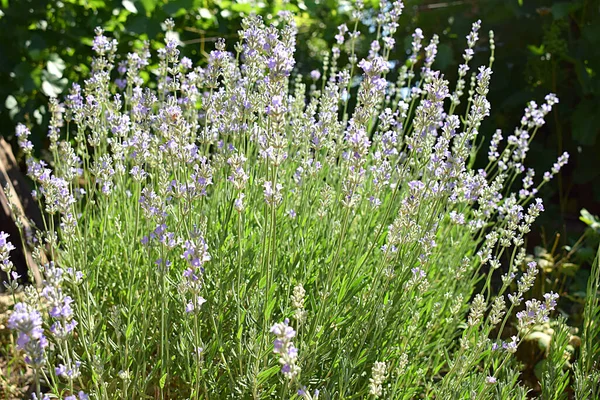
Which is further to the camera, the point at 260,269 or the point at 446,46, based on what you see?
the point at 446,46

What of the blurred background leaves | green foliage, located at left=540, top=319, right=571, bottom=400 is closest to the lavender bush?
green foliage, located at left=540, top=319, right=571, bottom=400

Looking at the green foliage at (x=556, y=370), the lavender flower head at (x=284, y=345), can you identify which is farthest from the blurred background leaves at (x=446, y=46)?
the lavender flower head at (x=284, y=345)

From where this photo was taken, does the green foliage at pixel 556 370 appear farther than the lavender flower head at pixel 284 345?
Yes

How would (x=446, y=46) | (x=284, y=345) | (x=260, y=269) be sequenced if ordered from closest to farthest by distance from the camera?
(x=284, y=345), (x=260, y=269), (x=446, y=46)

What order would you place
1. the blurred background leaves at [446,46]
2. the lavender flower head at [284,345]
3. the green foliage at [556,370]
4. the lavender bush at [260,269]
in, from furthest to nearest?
the blurred background leaves at [446,46]
the green foliage at [556,370]
the lavender bush at [260,269]
the lavender flower head at [284,345]

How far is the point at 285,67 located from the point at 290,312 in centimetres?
85

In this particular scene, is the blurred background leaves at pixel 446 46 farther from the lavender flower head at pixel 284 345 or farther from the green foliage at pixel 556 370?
the lavender flower head at pixel 284 345

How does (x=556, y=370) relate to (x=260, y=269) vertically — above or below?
below

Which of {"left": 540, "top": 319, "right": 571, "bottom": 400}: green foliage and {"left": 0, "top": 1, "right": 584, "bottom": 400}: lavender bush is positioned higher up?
{"left": 0, "top": 1, "right": 584, "bottom": 400}: lavender bush

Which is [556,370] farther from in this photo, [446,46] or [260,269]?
[446,46]

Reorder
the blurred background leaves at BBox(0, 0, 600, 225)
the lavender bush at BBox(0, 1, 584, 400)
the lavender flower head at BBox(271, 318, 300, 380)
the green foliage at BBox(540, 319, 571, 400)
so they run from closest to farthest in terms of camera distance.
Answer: the lavender flower head at BBox(271, 318, 300, 380)
the lavender bush at BBox(0, 1, 584, 400)
the green foliage at BBox(540, 319, 571, 400)
the blurred background leaves at BBox(0, 0, 600, 225)

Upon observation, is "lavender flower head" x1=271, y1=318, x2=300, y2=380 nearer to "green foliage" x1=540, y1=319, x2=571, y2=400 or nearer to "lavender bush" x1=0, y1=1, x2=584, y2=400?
"lavender bush" x1=0, y1=1, x2=584, y2=400

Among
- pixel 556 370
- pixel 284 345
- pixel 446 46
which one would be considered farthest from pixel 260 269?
pixel 446 46

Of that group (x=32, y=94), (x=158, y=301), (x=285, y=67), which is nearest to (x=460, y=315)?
(x=158, y=301)
